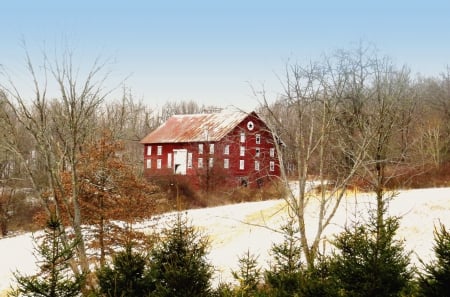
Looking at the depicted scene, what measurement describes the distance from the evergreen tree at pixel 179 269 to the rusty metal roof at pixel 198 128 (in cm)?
3980

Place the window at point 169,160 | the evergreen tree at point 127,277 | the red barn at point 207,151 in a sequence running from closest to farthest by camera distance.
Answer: the evergreen tree at point 127,277
the red barn at point 207,151
the window at point 169,160

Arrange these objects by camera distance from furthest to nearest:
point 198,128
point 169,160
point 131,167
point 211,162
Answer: point 169,160, point 198,128, point 211,162, point 131,167

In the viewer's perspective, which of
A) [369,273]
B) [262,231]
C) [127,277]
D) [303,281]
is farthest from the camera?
[262,231]

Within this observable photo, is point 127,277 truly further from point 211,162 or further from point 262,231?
point 211,162

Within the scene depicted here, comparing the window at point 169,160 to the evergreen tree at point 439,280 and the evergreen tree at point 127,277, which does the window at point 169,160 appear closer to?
the evergreen tree at point 127,277

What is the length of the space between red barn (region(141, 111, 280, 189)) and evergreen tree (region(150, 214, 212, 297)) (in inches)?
1342

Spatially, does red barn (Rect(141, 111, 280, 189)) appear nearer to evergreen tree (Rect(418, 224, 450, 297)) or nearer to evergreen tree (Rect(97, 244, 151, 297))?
evergreen tree (Rect(97, 244, 151, 297))

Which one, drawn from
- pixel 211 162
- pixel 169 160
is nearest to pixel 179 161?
pixel 169 160

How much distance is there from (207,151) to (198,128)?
6414mm

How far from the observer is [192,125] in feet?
188

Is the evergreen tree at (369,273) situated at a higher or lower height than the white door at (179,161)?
lower

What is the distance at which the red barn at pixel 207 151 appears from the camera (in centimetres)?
4741

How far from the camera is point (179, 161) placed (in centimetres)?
5538

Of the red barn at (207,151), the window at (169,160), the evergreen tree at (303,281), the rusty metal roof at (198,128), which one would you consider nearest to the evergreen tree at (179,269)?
the evergreen tree at (303,281)
